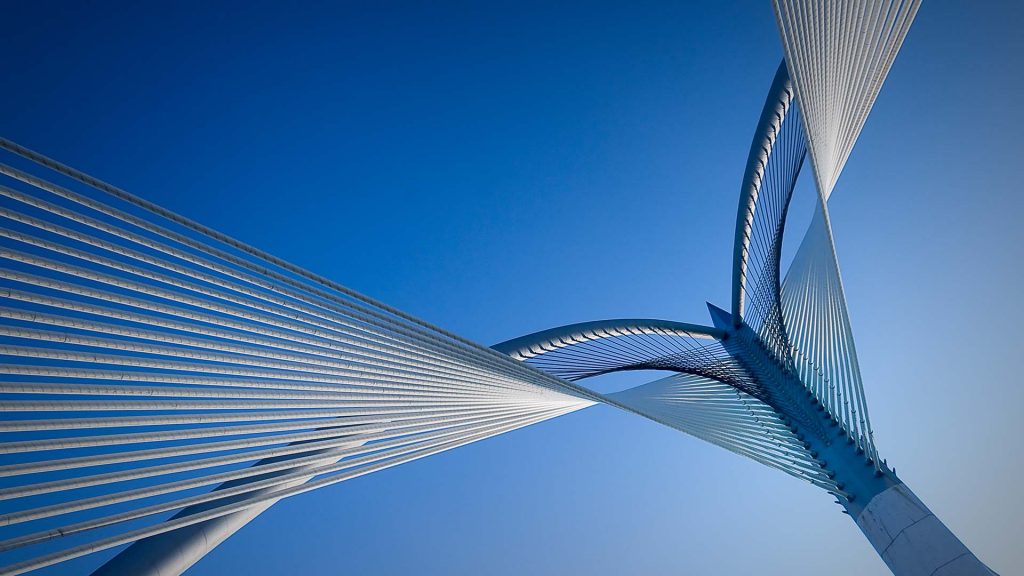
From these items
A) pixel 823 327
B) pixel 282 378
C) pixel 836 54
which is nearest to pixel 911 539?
pixel 823 327

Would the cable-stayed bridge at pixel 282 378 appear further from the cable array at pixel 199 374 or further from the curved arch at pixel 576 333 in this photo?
the curved arch at pixel 576 333

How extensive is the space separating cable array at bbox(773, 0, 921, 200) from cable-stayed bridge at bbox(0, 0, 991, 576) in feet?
0.08

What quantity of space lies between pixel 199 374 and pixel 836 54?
23.3ft

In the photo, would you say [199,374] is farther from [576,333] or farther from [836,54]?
[576,333]

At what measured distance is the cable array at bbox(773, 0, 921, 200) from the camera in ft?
19.3

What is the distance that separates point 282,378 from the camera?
5.66m

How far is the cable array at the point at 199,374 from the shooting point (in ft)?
13.6

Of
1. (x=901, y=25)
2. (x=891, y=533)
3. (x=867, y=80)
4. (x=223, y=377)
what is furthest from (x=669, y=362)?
(x=223, y=377)

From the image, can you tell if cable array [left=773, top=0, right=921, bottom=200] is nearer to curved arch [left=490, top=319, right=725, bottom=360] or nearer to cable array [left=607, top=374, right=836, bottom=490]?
cable array [left=607, top=374, right=836, bottom=490]

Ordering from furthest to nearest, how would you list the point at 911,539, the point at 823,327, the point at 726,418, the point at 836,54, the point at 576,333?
the point at 576,333
the point at 726,418
the point at 823,327
the point at 911,539
the point at 836,54

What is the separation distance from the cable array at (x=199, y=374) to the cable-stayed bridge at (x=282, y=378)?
2 centimetres

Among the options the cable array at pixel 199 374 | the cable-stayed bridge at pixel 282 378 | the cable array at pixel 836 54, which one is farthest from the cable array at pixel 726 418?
the cable array at pixel 836 54

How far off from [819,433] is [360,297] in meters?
7.95

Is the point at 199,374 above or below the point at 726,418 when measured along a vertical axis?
above
